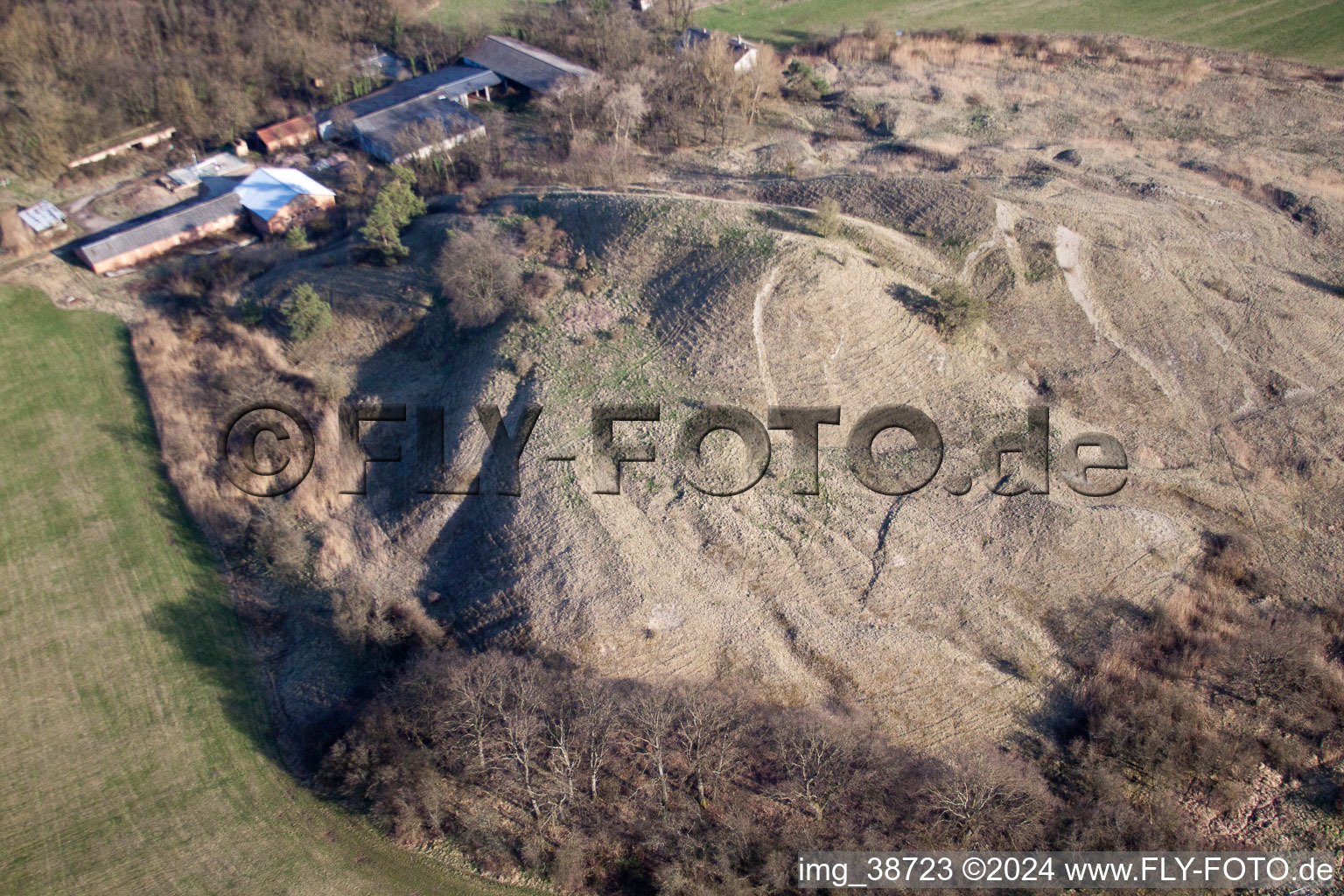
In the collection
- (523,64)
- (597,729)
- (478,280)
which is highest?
(523,64)

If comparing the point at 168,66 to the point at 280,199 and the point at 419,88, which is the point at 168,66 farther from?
the point at 280,199

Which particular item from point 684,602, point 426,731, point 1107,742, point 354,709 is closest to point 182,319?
point 354,709

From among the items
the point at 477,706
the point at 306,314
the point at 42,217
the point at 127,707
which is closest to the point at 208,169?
the point at 42,217

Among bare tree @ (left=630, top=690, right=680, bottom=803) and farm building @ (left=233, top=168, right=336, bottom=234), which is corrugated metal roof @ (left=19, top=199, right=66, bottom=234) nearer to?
farm building @ (left=233, top=168, right=336, bottom=234)

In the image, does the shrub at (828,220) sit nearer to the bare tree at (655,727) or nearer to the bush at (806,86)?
the bare tree at (655,727)

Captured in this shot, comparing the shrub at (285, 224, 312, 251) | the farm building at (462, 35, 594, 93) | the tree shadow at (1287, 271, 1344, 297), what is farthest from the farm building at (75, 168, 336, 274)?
the tree shadow at (1287, 271, 1344, 297)

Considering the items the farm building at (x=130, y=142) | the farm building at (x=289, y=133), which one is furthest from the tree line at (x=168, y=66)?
the farm building at (x=289, y=133)
